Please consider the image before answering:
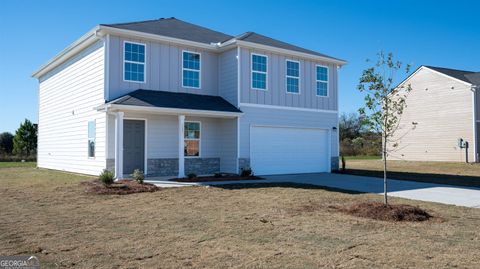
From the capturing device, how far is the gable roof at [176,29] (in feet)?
53.4

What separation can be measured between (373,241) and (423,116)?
26849mm

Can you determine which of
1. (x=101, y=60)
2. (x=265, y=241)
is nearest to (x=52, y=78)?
(x=101, y=60)

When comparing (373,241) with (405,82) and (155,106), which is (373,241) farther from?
(405,82)

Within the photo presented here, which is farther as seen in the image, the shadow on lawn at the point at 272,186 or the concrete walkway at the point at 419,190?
the shadow on lawn at the point at 272,186

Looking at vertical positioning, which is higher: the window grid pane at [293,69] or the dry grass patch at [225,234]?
the window grid pane at [293,69]

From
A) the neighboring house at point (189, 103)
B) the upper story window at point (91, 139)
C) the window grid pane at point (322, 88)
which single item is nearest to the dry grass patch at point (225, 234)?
the neighboring house at point (189, 103)

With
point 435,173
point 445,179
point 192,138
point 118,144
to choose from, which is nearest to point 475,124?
point 435,173

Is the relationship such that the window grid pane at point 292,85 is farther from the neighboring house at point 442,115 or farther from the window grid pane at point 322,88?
the neighboring house at point 442,115

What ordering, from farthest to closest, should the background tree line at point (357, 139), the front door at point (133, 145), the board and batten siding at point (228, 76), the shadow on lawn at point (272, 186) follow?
the board and batten siding at point (228, 76)
the front door at point (133, 145)
the shadow on lawn at point (272, 186)
the background tree line at point (357, 139)

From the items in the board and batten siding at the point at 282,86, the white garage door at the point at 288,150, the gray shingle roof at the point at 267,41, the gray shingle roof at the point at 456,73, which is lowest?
the white garage door at the point at 288,150

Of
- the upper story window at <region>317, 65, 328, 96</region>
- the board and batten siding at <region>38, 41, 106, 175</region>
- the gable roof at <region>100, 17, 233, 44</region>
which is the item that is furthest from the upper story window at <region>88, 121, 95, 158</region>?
the upper story window at <region>317, 65, 328, 96</region>

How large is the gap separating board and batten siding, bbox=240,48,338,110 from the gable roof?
92.7 inches

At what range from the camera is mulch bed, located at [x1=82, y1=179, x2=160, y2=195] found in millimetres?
11391

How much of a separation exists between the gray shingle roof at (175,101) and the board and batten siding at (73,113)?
143cm
